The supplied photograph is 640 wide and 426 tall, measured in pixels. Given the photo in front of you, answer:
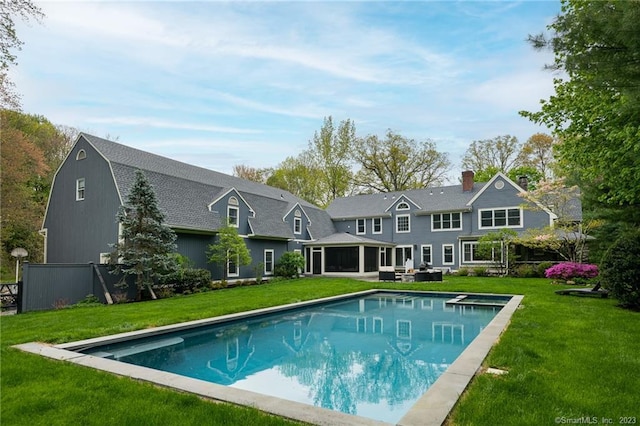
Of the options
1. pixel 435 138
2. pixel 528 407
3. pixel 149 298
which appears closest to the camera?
pixel 528 407

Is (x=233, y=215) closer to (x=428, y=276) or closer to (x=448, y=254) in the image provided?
(x=428, y=276)

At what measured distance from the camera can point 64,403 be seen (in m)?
4.41

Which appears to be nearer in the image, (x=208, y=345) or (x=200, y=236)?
(x=208, y=345)

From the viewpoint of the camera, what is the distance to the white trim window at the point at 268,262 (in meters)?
25.2

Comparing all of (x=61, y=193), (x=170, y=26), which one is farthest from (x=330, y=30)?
(x=61, y=193)

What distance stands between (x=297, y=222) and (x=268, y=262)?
4742 mm

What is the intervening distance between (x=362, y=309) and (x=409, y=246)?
1732 cm

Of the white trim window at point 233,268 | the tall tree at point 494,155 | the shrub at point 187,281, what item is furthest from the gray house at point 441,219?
the tall tree at point 494,155

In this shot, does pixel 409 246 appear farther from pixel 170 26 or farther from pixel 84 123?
pixel 84 123

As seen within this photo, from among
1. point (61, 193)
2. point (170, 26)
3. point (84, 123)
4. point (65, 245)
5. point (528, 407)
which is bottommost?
point (528, 407)

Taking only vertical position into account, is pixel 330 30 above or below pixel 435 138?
below

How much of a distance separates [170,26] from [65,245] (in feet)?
46.1

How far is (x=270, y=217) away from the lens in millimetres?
26562

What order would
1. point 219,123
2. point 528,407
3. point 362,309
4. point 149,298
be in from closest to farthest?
1. point 528,407
2. point 362,309
3. point 149,298
4. point 219,123
